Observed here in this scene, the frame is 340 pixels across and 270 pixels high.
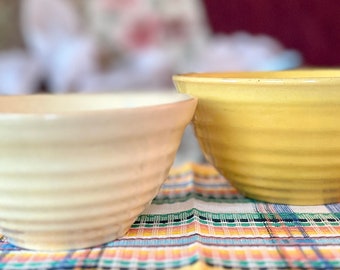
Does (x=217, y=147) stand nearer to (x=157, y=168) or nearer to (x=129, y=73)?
(x=157, y=168)

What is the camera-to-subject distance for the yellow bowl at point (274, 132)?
50cm

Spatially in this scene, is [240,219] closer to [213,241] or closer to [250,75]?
[213,241]

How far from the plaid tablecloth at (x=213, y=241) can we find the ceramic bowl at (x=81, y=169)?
0.02m

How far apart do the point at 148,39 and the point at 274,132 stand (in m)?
1.59

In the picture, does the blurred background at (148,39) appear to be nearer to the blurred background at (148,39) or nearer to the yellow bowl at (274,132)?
the blurred background at (148,39)

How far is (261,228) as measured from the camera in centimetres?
49

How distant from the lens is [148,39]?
2.06 meters

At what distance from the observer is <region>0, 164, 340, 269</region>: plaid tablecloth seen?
1.38ft

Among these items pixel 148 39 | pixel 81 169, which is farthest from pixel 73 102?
pixel 148 39

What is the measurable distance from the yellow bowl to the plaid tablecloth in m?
0.02

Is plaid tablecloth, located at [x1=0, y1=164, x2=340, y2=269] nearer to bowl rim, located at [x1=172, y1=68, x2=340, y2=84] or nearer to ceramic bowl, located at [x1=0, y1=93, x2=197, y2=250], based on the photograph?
ceramic bowl, located at [x1=0, y1=93, x2=197, y2=250]

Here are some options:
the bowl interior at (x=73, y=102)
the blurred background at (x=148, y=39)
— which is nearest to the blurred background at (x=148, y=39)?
the blurred background at (x=148, y=39)

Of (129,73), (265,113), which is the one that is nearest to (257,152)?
(265,113)

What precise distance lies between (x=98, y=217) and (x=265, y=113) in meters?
0.19
